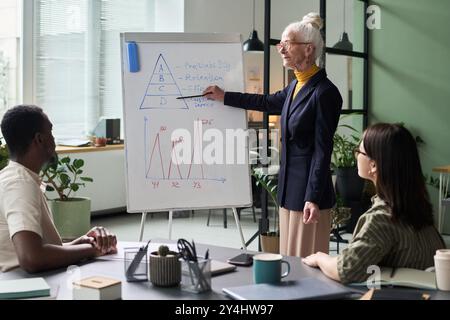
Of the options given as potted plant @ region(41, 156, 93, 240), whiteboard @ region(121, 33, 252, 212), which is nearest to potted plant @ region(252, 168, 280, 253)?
whiteboard @ region(121, 33, 252, 212)

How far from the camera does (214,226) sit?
20.1ft

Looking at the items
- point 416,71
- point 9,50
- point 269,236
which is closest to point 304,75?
point 269,236

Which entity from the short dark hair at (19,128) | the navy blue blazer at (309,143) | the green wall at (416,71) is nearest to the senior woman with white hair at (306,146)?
the navy blue blazer at (309,143)

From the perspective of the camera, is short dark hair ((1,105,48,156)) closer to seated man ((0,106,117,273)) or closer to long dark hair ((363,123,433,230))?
seated man ((0,106,117,273))

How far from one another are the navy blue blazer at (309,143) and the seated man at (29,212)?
105cm

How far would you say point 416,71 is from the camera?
6.18 meters

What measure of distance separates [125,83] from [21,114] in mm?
1337

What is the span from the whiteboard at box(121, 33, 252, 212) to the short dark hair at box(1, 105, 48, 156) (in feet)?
4.23

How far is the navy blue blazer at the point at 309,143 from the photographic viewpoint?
109 inches

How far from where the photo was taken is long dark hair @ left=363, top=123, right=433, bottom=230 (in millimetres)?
1680

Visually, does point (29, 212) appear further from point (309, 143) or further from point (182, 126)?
point (182, 126)

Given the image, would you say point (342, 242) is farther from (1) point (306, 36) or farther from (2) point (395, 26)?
(1) point (306, 36)

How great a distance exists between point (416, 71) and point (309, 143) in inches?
149

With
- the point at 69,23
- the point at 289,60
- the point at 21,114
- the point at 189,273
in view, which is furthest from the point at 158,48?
the point at 69,23
